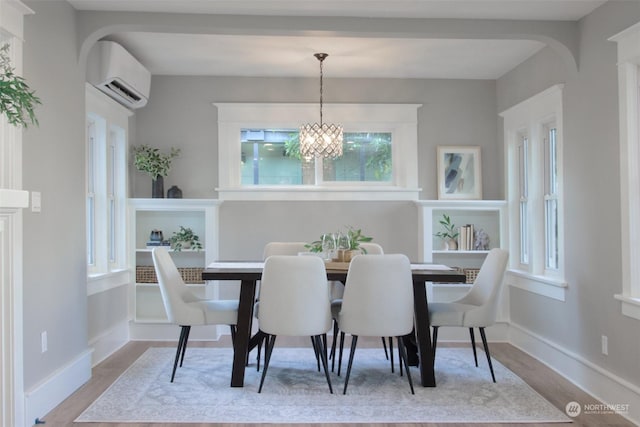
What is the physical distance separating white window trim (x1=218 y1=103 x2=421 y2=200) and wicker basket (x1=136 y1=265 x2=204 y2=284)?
2.67 ft

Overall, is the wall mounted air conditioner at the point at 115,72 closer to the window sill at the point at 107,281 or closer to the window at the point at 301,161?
the window at the point at 301,161

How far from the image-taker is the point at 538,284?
4367mm

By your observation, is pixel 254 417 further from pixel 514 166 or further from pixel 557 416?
pixel 514 166

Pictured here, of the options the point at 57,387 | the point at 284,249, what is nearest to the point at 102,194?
the point at 284,249

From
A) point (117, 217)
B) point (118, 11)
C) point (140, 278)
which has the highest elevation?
point (118, 11)

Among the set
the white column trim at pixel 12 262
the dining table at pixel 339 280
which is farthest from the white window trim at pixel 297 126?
the white column trim at pixel 12 262

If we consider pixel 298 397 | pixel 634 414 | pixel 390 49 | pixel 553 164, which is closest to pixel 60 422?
pixel 298 397

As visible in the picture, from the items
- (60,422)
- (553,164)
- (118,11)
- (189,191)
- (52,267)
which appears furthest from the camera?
(189,191)

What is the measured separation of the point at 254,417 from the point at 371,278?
1111 millimetres

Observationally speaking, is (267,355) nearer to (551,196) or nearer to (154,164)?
(154,164)

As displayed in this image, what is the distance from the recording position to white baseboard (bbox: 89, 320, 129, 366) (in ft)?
13.7

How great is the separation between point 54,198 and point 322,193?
2668 millimetres

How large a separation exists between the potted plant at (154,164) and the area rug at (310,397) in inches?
67.4

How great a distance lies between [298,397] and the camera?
11.0 feet
